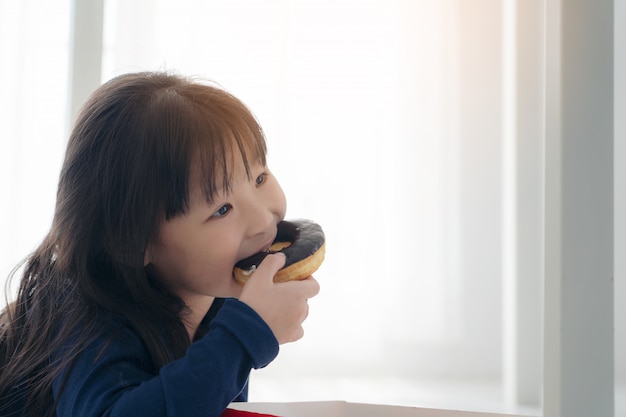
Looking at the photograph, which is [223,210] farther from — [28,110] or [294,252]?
[28,110]

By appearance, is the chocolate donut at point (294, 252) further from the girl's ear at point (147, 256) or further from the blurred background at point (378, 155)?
the blurred background at point (378, 155)

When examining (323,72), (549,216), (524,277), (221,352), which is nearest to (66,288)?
(221,352)

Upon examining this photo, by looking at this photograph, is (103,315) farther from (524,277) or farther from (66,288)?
(524,277)

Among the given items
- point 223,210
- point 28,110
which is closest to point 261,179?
point 223,210

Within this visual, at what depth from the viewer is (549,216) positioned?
684 mm

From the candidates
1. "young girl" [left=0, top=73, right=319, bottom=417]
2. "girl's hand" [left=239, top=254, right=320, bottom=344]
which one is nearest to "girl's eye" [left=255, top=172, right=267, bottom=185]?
"young girl" [left=0, top=73, right=319, bottom=417]

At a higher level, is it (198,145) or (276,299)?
(198,145)

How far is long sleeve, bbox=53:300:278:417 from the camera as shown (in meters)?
0.69

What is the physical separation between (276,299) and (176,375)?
0.15m

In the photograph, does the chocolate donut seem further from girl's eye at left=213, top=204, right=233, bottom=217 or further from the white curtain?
the white curtain

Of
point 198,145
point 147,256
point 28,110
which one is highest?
point 28,110

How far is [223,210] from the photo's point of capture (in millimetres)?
820

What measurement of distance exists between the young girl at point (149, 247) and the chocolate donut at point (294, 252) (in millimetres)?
15

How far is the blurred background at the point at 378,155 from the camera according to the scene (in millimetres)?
1539
